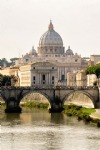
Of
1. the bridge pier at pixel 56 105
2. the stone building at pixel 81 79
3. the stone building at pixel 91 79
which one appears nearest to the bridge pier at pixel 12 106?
the bridge pier at pixel 56 105

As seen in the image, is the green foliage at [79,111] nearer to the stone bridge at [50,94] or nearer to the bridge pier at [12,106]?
the stone bridge at [50,94]

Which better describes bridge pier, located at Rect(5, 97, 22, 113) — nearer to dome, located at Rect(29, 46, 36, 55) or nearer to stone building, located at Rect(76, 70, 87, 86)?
stone building, located at Rect(76, 70, 87, 86)

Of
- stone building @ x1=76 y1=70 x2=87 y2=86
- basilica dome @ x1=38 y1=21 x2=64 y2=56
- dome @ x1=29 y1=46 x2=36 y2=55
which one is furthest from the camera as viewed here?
dome @ x1=29 y1=46 x2=36 y2=55

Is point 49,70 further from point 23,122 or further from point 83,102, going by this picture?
point 23,122

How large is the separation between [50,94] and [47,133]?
86.6ft

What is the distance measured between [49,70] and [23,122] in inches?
2054

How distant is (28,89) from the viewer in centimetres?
8456

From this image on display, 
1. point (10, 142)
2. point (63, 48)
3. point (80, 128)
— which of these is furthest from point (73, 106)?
point (63, 48)

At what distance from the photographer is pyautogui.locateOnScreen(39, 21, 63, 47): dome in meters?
166

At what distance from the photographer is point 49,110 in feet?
274

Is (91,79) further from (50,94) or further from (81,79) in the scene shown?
(50,94)

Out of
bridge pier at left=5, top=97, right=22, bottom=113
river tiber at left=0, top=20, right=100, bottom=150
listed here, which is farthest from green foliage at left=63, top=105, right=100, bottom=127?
bridge pier at left=5, top=97, right=22, bottom=113

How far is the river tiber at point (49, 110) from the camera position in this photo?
5422cm

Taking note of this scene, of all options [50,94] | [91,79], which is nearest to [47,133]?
[50,94]
